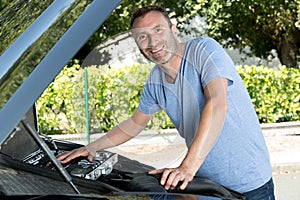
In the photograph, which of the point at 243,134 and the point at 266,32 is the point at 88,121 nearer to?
the point at 243,134

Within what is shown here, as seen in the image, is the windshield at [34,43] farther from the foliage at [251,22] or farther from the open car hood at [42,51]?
the foliage at [251,22]

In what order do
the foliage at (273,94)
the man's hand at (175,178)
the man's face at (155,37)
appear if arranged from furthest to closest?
the foliage at (273,94)
the man's face at (155,37)
the man's hand at (175,178)

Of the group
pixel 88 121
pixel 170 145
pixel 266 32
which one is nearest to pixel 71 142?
pixel 88 121

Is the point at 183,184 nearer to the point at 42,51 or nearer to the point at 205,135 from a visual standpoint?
the point at 205,135

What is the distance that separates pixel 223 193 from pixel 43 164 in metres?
0.61

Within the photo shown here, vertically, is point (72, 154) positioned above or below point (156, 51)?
below

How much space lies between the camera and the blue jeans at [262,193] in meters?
2.33

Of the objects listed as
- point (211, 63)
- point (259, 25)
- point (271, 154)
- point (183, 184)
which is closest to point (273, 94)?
point (271, 154)

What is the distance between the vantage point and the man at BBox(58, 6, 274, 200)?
2031 mm

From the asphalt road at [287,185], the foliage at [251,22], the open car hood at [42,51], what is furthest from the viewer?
the foliage at [251,22]

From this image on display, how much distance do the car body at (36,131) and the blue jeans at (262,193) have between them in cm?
20

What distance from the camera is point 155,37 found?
2029 mm

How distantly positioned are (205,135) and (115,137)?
318 millimetres

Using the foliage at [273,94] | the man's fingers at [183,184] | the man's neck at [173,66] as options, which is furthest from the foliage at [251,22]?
the man's fingers at [183,184]
